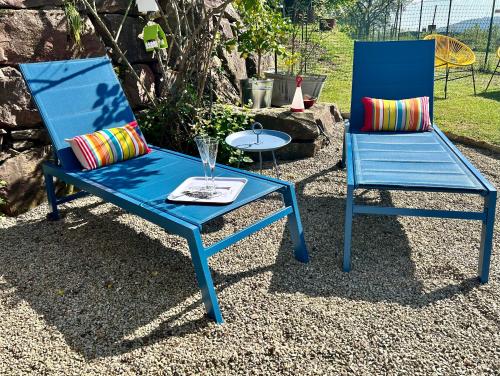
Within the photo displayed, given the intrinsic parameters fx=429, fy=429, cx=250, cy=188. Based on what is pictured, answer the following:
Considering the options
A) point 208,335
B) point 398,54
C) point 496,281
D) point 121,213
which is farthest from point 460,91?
point 208,335

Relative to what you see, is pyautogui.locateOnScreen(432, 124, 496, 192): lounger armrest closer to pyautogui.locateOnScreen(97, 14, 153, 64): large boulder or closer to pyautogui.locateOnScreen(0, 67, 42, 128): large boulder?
pyautogui.locateOnScreen(97, 14, 153, 64): large boulder

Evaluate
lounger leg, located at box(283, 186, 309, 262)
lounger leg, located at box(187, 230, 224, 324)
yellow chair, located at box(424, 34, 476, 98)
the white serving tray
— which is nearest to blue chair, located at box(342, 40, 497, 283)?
lounger leg, located at box(283, 186, 309, 262)

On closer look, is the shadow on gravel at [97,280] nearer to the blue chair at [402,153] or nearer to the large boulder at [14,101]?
the large boulder at [14,101]

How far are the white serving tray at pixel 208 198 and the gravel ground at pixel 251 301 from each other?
1.54ft

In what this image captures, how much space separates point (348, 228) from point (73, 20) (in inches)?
101

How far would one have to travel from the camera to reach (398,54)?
3.56 meters

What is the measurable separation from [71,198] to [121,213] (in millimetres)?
365

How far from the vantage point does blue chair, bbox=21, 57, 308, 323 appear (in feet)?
6.51

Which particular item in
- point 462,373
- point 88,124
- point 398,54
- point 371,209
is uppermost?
point 398,54

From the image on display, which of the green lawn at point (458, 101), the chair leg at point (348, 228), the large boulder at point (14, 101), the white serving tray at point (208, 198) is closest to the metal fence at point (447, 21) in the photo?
the green lawn at point (458, 101)

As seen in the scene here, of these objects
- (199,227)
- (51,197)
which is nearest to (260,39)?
(51,197)

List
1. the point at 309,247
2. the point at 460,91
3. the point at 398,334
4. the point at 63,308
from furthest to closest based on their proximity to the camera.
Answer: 1. the point at 460,91
2. the point at 309,247
3. the point at 63,308
4. the point at 398,334

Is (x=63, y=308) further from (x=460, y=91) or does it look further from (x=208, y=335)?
(x=460, y=91)

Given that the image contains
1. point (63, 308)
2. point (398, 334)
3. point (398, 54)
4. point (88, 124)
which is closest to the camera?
point (398, 334)
